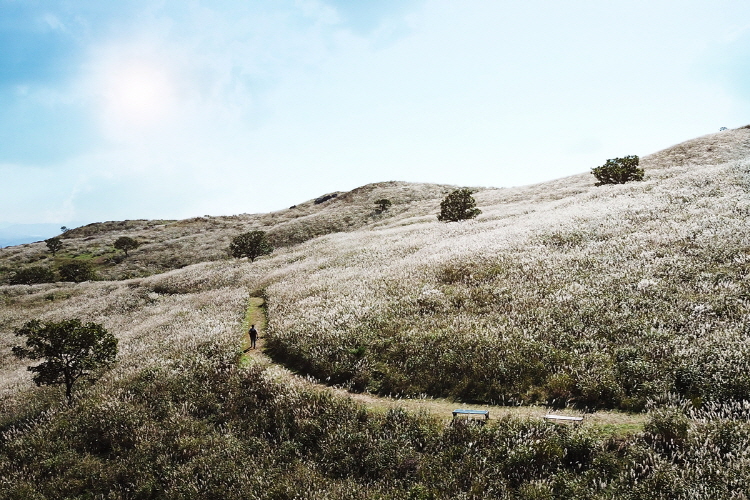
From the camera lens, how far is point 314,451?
10742mm

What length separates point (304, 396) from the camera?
499 inches

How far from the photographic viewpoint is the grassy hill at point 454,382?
8.83m

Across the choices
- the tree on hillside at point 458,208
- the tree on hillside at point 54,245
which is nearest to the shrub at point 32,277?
the tree on hillside at point 54,245

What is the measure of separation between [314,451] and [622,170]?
158 feet

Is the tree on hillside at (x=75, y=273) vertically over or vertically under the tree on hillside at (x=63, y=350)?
over

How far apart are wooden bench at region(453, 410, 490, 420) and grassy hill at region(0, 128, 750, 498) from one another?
0.49m

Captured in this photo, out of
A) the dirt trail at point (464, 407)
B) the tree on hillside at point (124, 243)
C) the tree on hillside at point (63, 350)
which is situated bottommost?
the dirt trail at point (464, 407)

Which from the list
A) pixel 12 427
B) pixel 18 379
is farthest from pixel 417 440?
pixel 18 379

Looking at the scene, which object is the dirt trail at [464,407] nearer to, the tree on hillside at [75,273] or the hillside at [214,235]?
the hillside at [214,235]

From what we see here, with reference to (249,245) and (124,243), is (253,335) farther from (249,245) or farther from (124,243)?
(124,243)

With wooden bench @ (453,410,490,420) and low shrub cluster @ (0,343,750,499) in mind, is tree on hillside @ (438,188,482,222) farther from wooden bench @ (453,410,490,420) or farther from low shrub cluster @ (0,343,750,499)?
wooden bench @ (453,410,490,420)

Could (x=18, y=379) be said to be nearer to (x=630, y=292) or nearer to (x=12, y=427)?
(x=12, y=427)

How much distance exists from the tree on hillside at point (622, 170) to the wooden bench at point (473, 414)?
45004 mm

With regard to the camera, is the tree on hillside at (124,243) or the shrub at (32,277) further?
the tree on hillside at (124,243)
